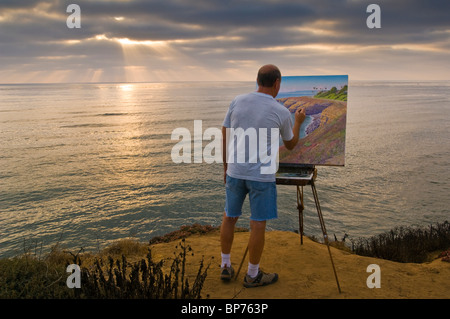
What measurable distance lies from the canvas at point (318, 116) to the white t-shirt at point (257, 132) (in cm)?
137

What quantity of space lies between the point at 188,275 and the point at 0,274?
229 centimetres

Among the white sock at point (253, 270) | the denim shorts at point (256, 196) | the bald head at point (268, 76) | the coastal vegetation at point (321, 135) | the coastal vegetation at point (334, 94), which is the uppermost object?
the bald head at point (268, 76)

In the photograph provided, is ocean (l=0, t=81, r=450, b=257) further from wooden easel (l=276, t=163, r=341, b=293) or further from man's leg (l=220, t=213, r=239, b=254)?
wooden easel (l=276, t=163, r=341, b=293)

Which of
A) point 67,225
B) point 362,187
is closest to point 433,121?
point 362,187

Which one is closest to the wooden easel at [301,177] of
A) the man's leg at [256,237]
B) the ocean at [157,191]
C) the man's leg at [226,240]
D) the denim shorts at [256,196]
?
the denim shorts at [256,196]

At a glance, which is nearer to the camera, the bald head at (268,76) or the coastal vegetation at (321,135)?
the bald head at (268,76)

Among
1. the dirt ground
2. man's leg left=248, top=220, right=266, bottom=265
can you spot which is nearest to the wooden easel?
the dirt ground

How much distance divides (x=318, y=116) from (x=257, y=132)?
1849 mm

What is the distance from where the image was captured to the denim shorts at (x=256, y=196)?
4.41 meters

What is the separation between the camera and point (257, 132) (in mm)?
4297

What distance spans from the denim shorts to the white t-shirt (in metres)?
0.09

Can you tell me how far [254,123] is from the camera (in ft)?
14.1

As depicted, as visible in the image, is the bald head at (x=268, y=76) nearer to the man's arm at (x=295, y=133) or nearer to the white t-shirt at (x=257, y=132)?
the white t-shirt at (x=257, y=132)
